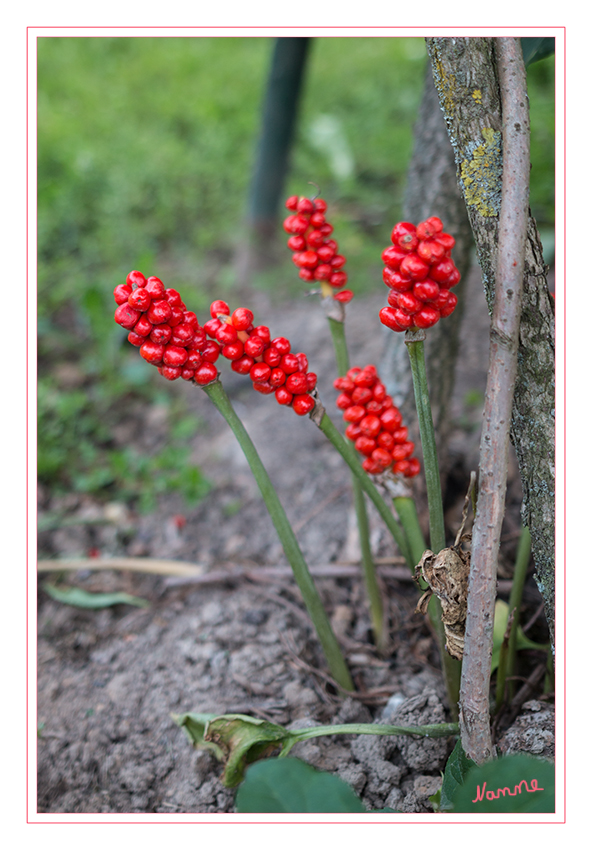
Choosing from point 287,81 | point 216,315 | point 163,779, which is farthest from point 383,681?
point 287,81

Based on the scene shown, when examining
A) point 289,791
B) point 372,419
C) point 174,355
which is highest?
point 174,355

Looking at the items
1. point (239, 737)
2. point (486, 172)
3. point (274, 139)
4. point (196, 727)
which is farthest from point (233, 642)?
point (274, 139)

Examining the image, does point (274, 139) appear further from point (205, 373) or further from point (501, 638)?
point (501, 638)

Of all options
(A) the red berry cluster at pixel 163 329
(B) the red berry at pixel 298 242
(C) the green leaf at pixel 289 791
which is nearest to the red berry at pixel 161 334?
(A) the red berry cluster at pixel 163 329

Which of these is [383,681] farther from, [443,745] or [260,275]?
[260,275]

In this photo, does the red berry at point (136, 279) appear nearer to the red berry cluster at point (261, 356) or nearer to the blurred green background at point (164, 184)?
the red berry cluster at point (261, 356)

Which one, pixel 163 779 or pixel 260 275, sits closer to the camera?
pixel 163 779
